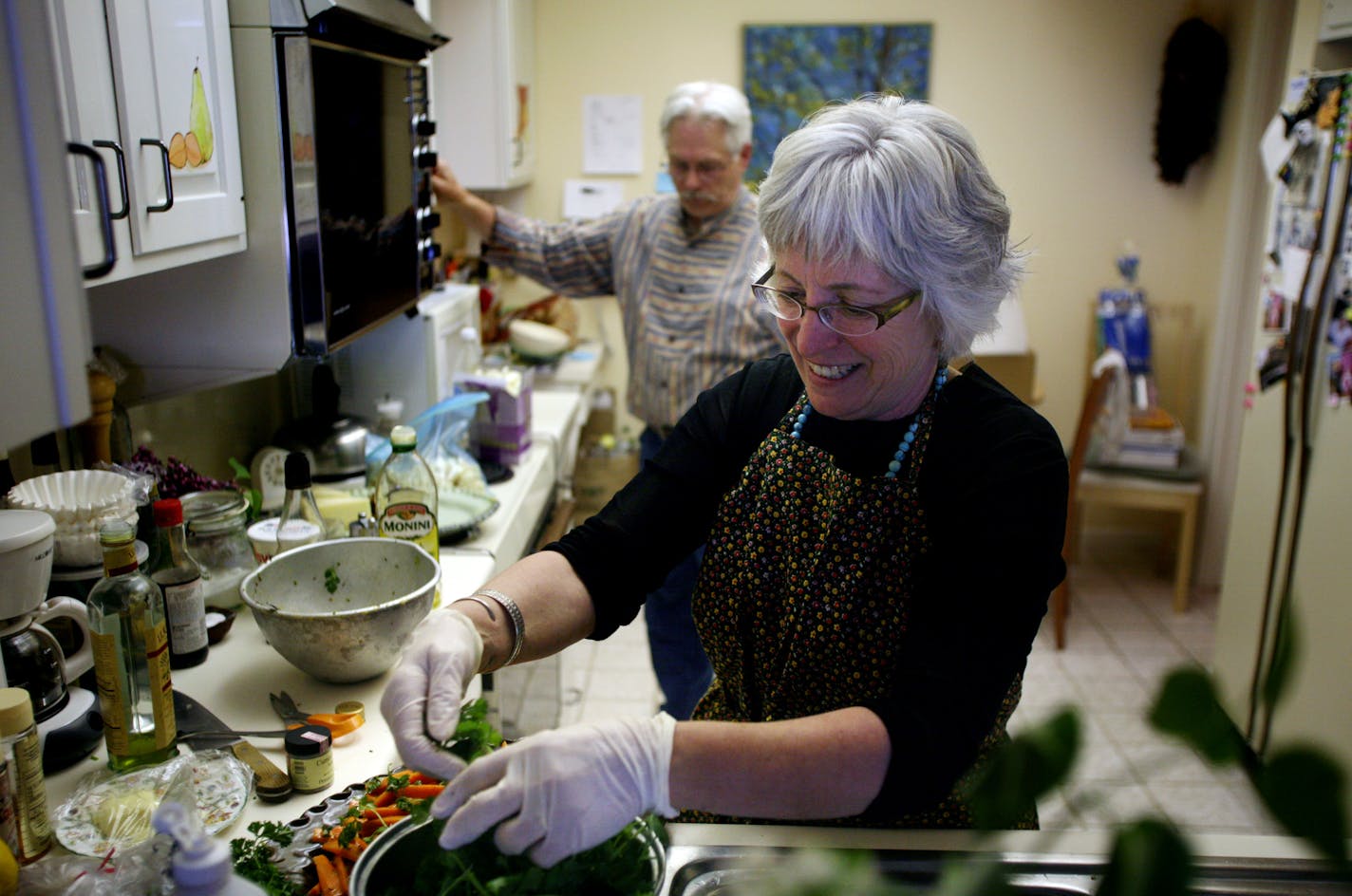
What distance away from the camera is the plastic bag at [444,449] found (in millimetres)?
2166

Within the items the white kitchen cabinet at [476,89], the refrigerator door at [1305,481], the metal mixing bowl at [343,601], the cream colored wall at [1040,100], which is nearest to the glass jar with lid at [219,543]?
the metal mixing bowl at [343,601]

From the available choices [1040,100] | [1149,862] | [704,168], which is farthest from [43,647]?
[1040,100]

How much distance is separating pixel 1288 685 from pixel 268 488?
195cm

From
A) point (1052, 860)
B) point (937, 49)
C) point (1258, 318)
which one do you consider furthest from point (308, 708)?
point (937, 49)

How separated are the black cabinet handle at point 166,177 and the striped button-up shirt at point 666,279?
132cm

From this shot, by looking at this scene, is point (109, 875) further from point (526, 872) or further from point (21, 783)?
point (526, 872)

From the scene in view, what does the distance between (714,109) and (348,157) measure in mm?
944

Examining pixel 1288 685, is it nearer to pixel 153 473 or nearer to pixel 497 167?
pixel 153 473

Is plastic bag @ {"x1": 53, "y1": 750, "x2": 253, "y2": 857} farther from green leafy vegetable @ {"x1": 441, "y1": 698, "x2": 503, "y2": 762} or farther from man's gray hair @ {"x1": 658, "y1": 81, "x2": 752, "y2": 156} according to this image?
man's gray hair @ {"x1": 658, "y1": 81, "x2": 752, "y2": 156}

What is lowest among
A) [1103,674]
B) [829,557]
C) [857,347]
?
[1103,674]

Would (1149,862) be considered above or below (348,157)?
below

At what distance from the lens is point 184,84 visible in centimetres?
138

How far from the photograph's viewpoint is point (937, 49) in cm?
396

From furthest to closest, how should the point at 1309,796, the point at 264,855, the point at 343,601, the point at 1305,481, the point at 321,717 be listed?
the point at 1305,481, the point at 343,601, the point at 321,717, the point at 264,855, the point at 1309,796
